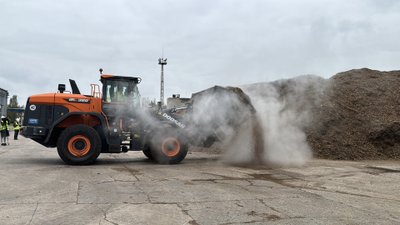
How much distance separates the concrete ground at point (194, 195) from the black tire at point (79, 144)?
0.44 metres

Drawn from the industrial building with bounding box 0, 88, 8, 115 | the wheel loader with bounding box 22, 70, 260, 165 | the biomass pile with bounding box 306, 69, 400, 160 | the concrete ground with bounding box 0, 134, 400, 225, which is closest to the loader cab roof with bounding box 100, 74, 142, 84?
the wheel loader with bounding box 22, 70, 260, 165

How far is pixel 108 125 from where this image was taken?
1217 cm

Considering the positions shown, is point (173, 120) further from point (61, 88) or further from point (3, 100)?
point (3, 100)

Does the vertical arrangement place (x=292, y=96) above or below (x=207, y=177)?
above

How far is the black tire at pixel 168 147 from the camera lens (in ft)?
41.0

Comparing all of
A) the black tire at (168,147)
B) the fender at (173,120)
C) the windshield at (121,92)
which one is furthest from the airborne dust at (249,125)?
the windshield at (121,92)

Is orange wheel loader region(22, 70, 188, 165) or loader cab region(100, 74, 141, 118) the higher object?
loader cab region(100, 74, 141, 118)

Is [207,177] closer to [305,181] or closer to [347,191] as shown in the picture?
[305,181]

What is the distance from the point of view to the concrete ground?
600 cm

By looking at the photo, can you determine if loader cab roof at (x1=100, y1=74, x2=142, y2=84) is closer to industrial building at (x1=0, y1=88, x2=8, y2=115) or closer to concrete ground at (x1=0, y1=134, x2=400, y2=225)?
concrete ground at (x1=0, y1=134, x2=400, y2=225)

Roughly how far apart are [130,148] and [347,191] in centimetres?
671

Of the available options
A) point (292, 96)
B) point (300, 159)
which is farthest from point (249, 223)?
point (292, 96)

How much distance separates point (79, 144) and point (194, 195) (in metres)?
5.59

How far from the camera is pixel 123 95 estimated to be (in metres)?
12.6
